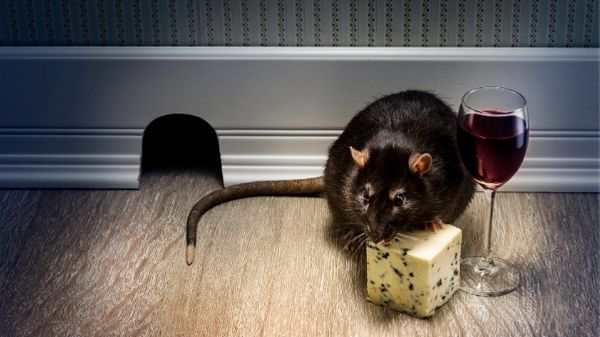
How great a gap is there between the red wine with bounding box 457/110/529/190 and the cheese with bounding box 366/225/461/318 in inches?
7.2

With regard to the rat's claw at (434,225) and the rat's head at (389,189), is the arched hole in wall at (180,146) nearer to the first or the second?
the rat's head at (389,189)

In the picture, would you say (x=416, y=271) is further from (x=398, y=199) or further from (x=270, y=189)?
(x=270, y=189)

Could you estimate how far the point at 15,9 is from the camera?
2566 mm

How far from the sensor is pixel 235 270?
2.32 m

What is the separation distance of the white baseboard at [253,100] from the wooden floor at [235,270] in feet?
0.31

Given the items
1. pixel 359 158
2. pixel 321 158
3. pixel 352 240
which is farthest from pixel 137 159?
pixel 359 158

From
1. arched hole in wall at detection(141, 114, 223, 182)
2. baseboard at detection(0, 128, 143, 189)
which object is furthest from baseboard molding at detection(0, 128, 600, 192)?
arched hole in wall at detection(141, 114, 223, 182)

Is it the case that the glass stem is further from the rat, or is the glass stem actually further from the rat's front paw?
the rat's front paw

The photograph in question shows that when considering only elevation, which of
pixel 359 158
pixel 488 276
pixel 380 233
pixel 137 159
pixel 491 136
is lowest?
pixel 488 276

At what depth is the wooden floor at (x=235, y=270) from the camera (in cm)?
211

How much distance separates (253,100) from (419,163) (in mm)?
687


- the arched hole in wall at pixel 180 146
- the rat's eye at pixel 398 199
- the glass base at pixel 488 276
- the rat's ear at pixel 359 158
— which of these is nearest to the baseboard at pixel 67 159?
the arched hole in wall at pixel 180 146

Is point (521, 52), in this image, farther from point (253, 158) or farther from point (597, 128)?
point (253, 158)

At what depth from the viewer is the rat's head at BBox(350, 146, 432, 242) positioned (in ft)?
6.81
